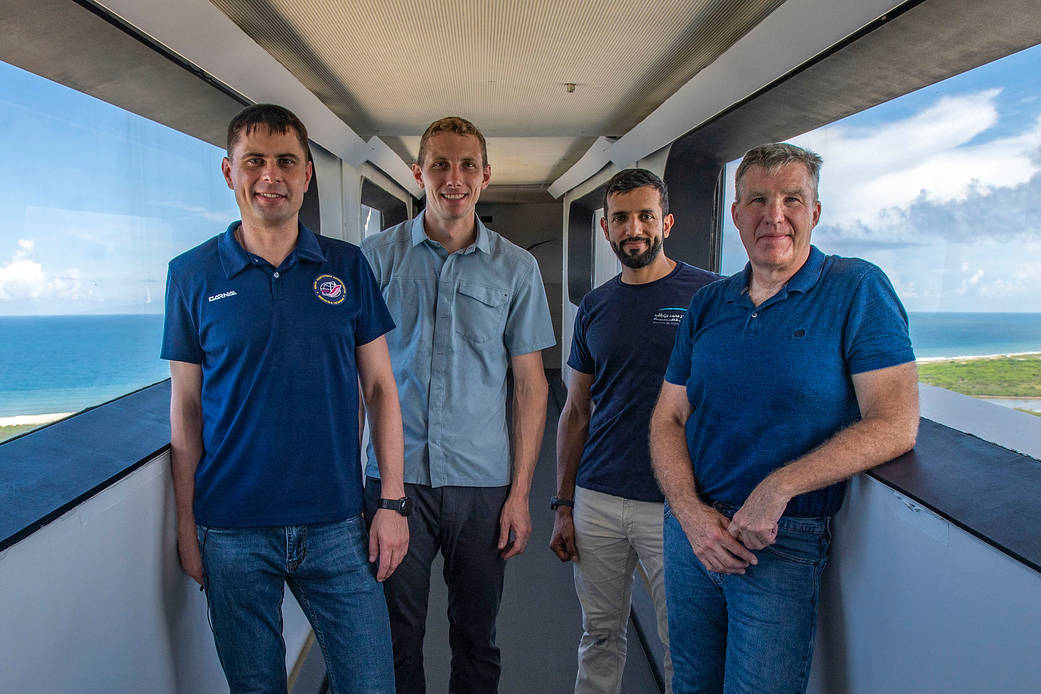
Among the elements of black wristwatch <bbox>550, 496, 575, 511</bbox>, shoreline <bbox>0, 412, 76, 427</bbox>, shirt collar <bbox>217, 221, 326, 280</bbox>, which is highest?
shirt collar <bbox>217, 221, 326, 280</bbox>

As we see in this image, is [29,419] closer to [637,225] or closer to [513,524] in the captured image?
[513,524]

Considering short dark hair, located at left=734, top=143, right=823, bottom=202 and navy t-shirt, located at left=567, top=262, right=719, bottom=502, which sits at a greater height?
short dark hair, located at left=734, top=143, right=823, bottom=202

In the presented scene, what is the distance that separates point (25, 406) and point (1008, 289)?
2.67m

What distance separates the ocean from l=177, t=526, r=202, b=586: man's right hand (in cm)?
57

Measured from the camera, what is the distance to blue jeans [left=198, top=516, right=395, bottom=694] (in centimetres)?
150

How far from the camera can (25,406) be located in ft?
5.55

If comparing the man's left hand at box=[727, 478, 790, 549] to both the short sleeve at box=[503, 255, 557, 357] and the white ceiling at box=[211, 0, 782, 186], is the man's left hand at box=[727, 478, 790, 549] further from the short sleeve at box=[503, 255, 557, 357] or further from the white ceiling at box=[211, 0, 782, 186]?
the white ceiling at box=[211, 0, 782, 186]

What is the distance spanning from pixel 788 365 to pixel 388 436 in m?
0.99

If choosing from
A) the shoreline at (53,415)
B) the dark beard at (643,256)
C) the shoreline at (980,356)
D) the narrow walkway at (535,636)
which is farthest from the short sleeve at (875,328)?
the narrow walkway at (535,636)

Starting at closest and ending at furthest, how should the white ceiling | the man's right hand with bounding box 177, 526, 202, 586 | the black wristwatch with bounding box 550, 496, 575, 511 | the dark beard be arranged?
the man's right hand with bounding box 177, 526, 202, 586 → the dark beard → the black wristwatch with bounding box 550, 496, 575, 511 → the white ceiling

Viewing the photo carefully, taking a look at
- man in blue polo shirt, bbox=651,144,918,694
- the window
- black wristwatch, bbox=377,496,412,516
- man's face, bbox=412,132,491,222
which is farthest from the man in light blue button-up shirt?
the window

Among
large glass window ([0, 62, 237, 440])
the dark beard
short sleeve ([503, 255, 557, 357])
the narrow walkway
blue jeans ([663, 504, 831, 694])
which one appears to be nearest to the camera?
blue jeans ([663, 504, 831, 694])

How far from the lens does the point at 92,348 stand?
2.11 m

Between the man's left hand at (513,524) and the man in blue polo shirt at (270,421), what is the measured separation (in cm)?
45
